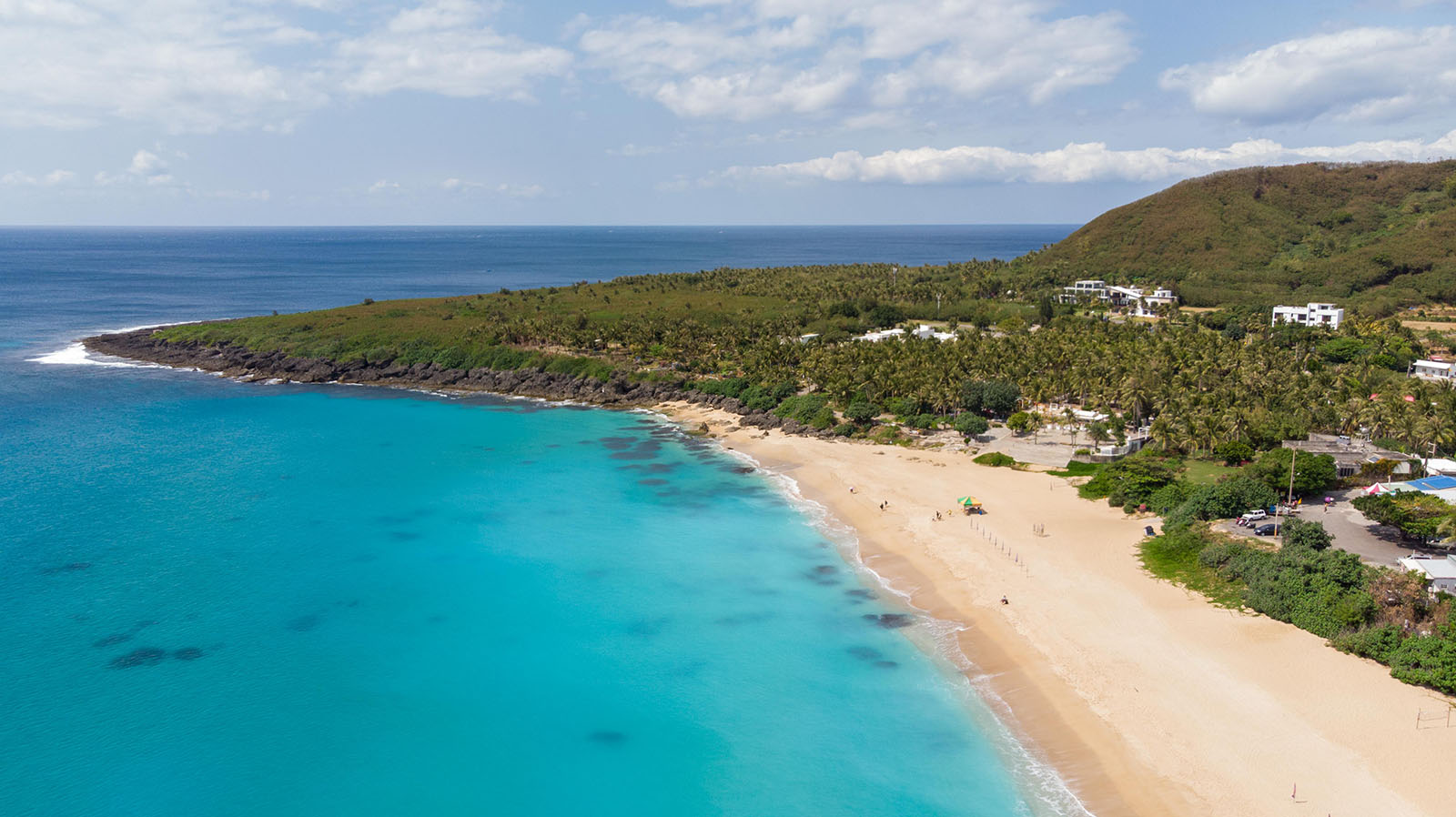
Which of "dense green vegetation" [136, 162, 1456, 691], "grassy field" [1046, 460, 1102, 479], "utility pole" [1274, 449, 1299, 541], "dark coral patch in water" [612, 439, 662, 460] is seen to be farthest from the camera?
"dark coral patch in water" [612, 439, 662, 460]

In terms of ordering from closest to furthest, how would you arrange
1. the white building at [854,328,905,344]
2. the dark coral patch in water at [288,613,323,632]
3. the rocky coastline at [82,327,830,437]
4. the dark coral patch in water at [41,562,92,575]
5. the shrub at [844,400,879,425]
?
the dark coral patch in water at [288,613,323,632], the dark coral patch in water at [41,562,92,575], the shrub at [844,400,879,425], the rocky coastline at [82,327,830,437], the white building at [854,328,905,344]

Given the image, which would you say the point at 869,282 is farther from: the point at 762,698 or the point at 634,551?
the point at 762,698

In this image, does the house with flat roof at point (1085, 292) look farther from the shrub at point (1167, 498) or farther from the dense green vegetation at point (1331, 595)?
the dense green vegetation at point (1331, 595)

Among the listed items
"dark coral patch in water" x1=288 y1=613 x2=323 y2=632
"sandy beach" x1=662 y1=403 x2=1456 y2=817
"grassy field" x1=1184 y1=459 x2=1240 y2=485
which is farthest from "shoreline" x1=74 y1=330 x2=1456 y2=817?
"dark coral patch in water" x1=288 y1=613 x2=323 y2=632

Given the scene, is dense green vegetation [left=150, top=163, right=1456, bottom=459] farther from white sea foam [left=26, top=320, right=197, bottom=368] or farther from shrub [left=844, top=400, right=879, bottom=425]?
white sea foam [left=26, top=320, right=197, bottom=368]

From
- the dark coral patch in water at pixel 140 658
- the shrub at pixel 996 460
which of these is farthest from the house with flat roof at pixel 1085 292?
the dark coral patch in water at pixel 140 658

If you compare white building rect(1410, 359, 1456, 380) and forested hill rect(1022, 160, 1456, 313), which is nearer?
white building rect(1410, 359, 1456, 380)

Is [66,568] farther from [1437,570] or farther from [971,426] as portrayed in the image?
[1437,570]
